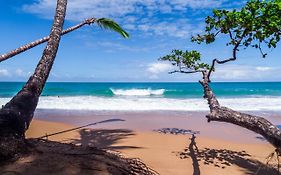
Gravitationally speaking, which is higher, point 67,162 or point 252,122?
point 252,122

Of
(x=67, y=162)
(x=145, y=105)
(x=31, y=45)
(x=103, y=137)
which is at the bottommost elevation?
(x=103, y=137)

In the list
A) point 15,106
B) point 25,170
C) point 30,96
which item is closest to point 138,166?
point 25,170

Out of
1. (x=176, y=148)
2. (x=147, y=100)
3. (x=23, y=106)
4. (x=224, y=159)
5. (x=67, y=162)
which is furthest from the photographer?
(x=147, y=100)

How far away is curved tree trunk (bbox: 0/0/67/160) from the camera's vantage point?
128 inches

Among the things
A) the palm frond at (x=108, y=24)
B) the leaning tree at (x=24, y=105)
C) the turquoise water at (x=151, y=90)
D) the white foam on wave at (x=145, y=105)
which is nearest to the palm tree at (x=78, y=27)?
the palm frond at (x=108, y=24)

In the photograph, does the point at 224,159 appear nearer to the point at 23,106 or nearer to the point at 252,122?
the point at 252,122

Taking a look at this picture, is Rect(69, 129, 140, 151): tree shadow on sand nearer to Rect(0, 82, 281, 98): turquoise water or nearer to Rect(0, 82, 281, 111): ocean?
Rect(0, 82, 281, 111): ocean

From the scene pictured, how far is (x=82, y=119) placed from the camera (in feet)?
60.9

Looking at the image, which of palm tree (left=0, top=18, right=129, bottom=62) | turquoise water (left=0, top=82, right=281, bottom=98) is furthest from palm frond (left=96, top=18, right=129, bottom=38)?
turquoise water (left=0, top=82, right=281, bottom=98)

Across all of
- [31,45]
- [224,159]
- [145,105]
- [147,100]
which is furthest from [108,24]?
[147,100]

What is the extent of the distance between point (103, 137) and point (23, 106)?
8.54 meters

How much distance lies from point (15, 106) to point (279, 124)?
16.4 meters

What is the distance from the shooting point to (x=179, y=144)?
12.0 metres

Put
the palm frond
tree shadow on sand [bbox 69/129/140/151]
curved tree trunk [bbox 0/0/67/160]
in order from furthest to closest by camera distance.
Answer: the palm frond → tree shadow on sand [bbox 69/129/140/151] → curved tree trunk [bbox 0/0/67/160]
